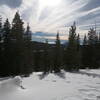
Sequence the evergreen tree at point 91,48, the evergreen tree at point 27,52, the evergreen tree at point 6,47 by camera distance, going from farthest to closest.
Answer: the evergreen tree at point 91,48 → the evergreen tree at point 27,52 → the evergreen tree at point 6,47

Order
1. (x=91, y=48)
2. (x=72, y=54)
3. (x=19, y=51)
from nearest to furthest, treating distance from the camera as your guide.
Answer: (x=19, y=51) < (x=72, y=54) < (x=91, y=48)

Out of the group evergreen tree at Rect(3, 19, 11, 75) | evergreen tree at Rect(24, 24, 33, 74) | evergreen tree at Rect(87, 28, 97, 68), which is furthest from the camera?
evergreen tree at Rect(87, 28, 97, 68)

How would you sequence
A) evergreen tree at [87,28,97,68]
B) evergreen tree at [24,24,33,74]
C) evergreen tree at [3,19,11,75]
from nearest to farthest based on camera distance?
evergreen tree at [3,19,11,75]
evergreen tree at [24,24,33,74]
evergreen tree at [87,28,97,68]

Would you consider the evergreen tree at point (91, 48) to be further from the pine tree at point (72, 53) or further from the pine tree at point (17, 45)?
the pine tree at point (17, 45)

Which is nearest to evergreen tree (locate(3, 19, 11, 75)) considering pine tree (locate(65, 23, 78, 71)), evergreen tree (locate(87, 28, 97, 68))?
pine tree (locate(65, 23, 78, 71))

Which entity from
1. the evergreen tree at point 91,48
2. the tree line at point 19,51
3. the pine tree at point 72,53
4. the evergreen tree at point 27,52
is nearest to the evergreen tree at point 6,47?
the tree line at point 19,51

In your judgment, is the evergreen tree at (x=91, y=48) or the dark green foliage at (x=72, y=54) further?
the evergreen tree at (x=91, y=48)

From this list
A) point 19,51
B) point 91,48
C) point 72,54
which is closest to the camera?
point 19,51

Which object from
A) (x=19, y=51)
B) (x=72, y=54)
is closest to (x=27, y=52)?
(x=19, y=51)

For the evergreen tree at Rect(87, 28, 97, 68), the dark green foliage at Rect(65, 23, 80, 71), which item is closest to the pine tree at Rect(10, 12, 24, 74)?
the dark green foliage at Rect(65, 23, 80, 71)

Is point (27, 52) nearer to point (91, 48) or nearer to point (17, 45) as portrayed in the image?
point (17, 45)

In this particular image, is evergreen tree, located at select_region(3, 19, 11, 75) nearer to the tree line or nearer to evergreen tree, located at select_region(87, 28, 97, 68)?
the tree line

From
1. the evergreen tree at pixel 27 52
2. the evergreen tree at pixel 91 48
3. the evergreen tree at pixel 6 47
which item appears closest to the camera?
the evergreen tree at pixel 6 47

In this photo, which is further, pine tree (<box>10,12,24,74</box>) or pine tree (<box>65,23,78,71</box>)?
pine tree (<box>65,23,78,71</box>)
